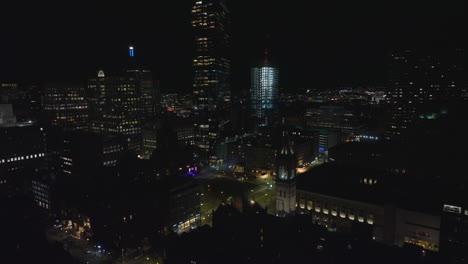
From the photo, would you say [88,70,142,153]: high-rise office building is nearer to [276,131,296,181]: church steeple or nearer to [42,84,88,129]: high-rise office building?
[42,84,88,129]: high-rise office building

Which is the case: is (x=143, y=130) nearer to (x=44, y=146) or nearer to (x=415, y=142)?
(x=44, y=146)

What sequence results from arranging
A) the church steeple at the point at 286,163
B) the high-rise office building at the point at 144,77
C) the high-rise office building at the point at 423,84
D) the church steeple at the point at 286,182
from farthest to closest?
the high-rise office building at the point at 144,77 → the high-rise office building at the point at 423,84 → the church steeple at the point at 286,163 → the church steeple at the point at 286,182

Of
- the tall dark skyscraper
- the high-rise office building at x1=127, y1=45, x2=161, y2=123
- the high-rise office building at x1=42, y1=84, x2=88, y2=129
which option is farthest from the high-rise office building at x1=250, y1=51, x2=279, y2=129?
the high-rise office building at x1=42, y1=84, x2=88, y2=129

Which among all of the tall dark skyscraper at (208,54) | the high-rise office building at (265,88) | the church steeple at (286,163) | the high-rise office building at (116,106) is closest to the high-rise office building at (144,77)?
the high-rise office building at (116,106)

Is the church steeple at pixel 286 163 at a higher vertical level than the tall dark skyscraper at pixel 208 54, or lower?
lower

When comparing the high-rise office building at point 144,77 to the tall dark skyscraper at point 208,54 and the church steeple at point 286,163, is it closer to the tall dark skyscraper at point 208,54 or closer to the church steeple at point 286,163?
the tall dark skyscraper at point 208,54

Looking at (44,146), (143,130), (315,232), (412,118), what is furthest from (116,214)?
(412,118)
